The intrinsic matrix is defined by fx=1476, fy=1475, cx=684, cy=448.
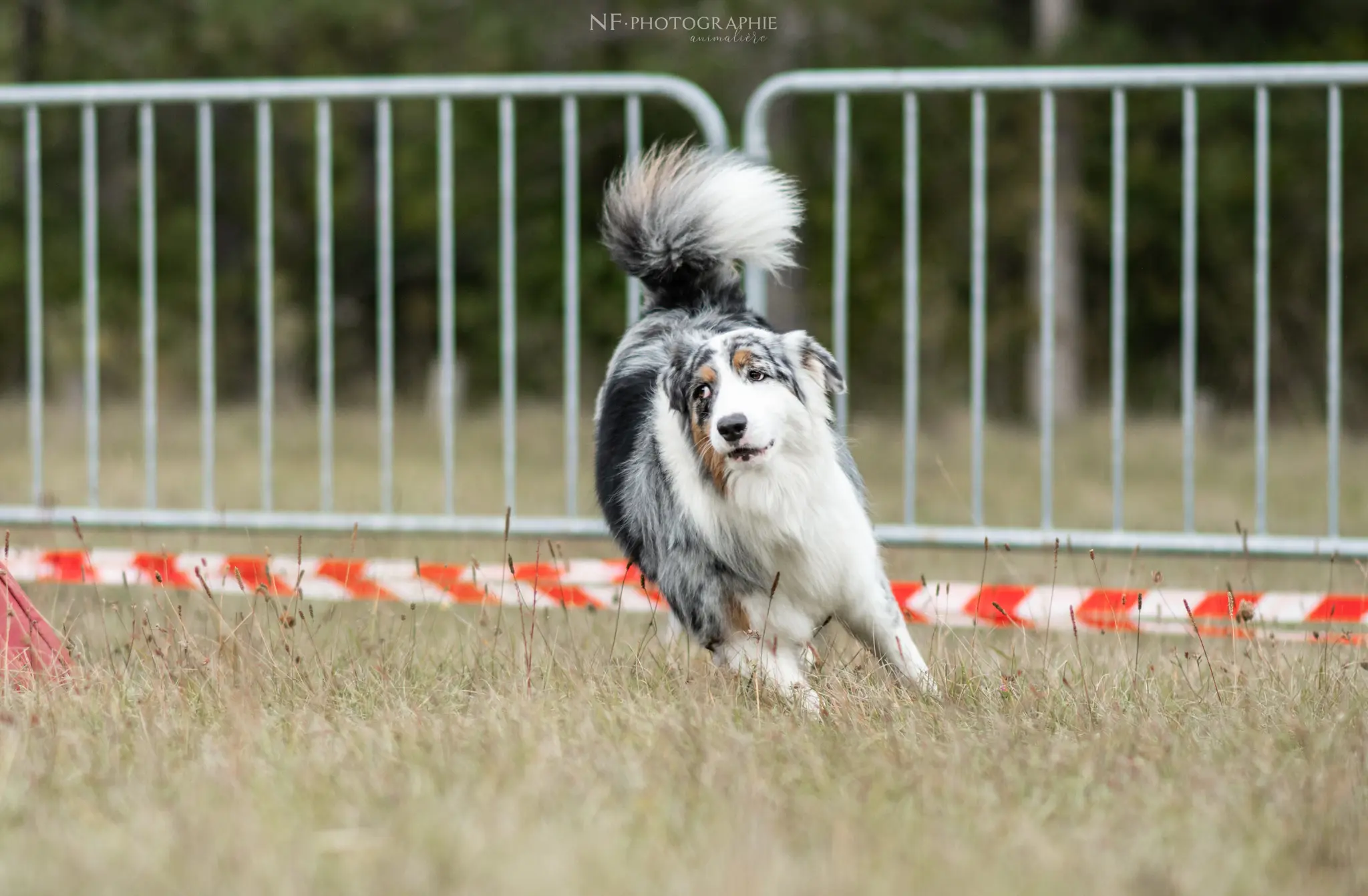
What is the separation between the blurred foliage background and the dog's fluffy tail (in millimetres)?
6235

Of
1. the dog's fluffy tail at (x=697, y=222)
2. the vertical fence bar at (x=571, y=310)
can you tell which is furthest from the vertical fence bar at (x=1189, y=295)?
the vertical fence bar at (x=571, y=310)

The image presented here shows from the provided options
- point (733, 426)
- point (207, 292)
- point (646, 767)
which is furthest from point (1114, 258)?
point (207, 292)

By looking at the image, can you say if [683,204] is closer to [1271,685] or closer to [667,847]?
[1271,685]

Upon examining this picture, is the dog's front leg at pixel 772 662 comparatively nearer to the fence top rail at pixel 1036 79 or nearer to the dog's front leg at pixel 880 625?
the dog's front leg at pixel 880 625

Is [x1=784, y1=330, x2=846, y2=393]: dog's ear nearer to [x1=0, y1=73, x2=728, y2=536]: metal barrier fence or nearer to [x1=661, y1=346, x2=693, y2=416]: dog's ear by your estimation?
[x1=661, y1=346, x2=693, y2=416]: dog's ear

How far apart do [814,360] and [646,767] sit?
4.10 feet

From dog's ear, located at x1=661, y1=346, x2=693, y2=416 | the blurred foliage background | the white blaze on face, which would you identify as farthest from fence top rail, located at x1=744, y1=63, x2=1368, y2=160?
the blurred foliage background

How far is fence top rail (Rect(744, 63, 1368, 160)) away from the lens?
4.55 meters

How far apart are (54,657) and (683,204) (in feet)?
6.34

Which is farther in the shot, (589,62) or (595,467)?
(589,62)

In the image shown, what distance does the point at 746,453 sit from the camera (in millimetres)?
3229

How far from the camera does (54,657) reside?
3.32 m

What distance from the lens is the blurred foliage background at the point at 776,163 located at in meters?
12.1

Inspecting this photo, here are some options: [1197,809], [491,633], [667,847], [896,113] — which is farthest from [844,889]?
[896,113]
